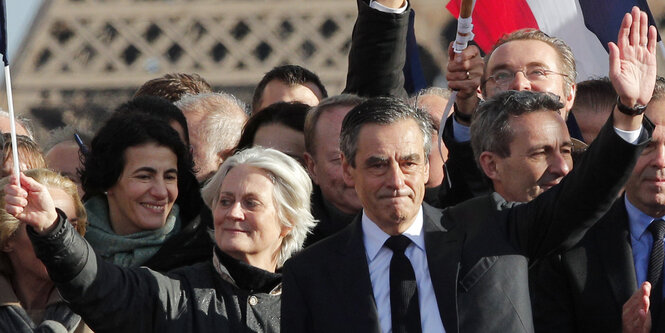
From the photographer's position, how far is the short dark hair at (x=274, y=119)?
788 centimetres

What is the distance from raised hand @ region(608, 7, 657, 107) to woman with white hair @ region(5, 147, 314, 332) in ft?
4.67

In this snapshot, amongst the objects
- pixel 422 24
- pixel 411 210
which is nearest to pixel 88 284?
pixel 411 210

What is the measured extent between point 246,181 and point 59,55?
21.7 metres

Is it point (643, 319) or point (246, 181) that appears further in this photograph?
point (246, 181)

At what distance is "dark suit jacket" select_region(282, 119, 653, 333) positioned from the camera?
6.06 m

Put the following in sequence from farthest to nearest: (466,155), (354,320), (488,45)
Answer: (488,45) → (466,155) → (354,320)

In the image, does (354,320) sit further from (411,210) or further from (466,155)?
(466,155)

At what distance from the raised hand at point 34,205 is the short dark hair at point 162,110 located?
1.71 meters

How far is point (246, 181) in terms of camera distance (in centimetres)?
677

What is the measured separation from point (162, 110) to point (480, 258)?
2194 millimetres

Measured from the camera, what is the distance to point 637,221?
6688 millimetres

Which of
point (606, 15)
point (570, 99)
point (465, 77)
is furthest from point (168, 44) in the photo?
point (465, 77)

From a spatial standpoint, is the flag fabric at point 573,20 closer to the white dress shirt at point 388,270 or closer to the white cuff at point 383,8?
the white cuff at point 383,8

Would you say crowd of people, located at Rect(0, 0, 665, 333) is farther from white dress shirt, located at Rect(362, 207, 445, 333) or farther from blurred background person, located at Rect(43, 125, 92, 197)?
blurred background person, located at Rect(43, 125, 92, 197)
